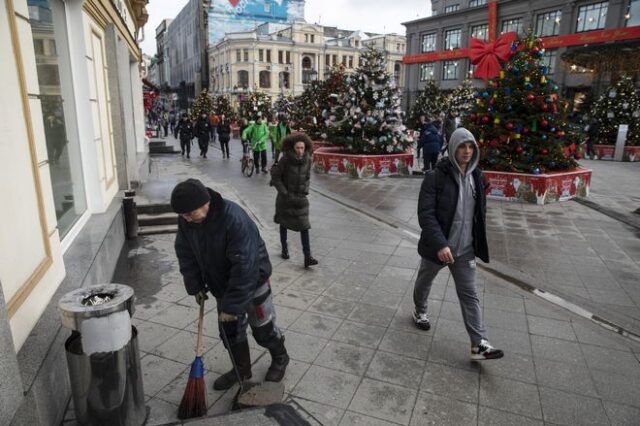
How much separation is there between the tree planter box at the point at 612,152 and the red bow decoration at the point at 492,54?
11796mm

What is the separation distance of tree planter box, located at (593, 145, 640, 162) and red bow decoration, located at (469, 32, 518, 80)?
11.8 meters

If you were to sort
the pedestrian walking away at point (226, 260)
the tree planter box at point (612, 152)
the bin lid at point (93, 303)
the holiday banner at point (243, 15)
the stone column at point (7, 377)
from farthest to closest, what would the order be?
1. the holiday banner at point (243, 15)
2. the tree planter box at point (612, 152)
3. the pedestrian walking away at point (226, 260)
4. the bin lid at point (93, 303)
5. the stone column at point (7, 377)

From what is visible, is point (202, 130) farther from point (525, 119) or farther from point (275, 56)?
point (275, 56)

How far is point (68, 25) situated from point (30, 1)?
1.43 metres

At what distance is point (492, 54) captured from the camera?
36.0ft

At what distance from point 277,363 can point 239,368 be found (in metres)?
0.31

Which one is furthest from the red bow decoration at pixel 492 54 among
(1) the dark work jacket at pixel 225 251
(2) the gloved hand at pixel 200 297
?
(2) the gloved hand at pixel 200 297

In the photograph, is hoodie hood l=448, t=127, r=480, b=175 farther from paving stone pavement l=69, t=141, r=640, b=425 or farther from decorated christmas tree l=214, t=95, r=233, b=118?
decorated christmas tree l=214, t=95, r=233, b=118

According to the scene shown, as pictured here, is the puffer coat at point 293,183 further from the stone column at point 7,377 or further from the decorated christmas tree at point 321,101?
the decorated christmas tree at point 321,101

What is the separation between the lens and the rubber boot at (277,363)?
3.40 meters

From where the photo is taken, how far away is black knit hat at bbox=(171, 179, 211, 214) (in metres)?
2.67

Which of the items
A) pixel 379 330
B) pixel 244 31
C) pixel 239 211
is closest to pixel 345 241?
pixel 379 330

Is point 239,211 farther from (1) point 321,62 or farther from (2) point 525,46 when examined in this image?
(1) point 321,62

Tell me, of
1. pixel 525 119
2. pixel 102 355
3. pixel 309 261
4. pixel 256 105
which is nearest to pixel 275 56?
pixel 256 105
